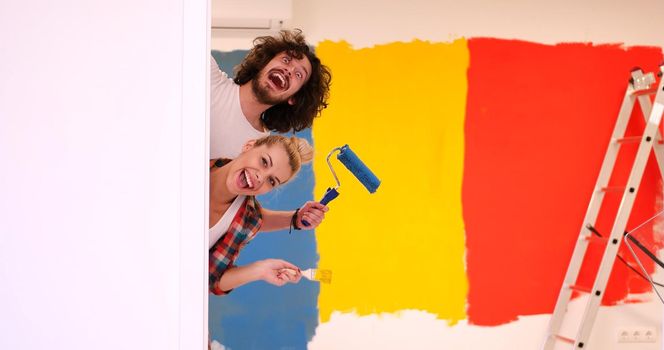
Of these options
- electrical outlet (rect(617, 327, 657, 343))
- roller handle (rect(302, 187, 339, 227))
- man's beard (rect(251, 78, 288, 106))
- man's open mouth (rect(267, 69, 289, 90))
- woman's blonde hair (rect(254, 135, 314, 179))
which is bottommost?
electrical outlet (rect(617, 327, 657, 343))

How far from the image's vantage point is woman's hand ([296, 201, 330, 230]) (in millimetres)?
2744

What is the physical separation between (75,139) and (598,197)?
98.1 inches

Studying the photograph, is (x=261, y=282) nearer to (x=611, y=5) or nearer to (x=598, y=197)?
(x=598, y=197)

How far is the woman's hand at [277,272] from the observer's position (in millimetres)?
2691

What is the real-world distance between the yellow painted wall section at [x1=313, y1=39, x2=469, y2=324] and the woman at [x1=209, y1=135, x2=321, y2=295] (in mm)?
357

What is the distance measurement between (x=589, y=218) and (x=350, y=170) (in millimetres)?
1145

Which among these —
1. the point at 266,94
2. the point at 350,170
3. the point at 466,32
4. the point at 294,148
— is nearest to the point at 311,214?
the point at 350,170

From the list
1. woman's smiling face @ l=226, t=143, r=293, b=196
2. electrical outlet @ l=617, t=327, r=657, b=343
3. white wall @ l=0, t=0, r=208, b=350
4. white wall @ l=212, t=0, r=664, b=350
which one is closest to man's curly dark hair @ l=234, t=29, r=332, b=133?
woman's smiling face @ l=226, t=143, r=293, b=196

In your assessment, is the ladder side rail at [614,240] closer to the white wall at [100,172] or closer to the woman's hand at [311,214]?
the woman's hand at [311,214]

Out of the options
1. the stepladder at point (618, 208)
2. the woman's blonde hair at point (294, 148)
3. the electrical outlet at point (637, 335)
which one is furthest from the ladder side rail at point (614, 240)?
the woman's blonde hair at point (294, 148)

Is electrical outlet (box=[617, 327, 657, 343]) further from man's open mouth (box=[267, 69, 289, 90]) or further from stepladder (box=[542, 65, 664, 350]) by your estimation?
man's open mouth (box=[267, 69, 289, 90])

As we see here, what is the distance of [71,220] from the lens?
1159 millimetres

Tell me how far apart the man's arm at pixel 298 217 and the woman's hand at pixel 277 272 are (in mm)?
143

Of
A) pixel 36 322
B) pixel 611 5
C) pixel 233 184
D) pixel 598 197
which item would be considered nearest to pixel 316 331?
pixel 233 184
